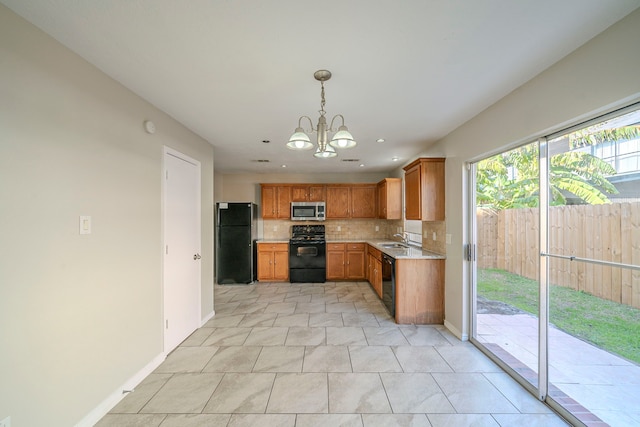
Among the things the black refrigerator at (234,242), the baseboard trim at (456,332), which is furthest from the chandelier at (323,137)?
the black refrigerator at (234,242)

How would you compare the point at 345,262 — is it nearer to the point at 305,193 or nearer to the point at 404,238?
the point at 404,238

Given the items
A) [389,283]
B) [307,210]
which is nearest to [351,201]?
[307,210]

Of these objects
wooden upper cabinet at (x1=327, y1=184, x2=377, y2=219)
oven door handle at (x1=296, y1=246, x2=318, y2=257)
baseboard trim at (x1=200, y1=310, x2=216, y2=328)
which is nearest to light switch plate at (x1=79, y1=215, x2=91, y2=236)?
baseboard trim at (x1=200, y1=310, x2=216, y2=328)

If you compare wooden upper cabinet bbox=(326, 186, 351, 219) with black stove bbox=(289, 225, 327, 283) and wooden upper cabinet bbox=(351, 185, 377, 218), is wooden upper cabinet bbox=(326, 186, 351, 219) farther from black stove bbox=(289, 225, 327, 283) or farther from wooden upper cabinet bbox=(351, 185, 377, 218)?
black stove bbox=(289, 225, 327, 283)

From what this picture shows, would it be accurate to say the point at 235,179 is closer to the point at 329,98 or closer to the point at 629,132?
the point at 329,98

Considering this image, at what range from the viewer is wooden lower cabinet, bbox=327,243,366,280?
18.3 feet

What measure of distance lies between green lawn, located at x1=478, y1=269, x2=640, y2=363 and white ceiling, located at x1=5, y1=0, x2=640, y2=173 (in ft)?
5.40

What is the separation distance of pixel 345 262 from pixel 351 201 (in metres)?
1.44

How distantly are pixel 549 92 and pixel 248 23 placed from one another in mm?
2094

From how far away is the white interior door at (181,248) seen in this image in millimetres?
2625

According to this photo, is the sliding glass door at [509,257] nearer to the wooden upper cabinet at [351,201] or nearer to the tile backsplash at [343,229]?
the wooden upper cabinet at [351,201]

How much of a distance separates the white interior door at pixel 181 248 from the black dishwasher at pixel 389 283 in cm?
263

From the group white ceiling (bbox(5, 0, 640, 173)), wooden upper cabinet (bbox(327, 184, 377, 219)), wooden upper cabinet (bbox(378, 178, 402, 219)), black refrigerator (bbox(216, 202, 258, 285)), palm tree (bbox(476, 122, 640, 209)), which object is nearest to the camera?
white ceiling (bbox(5, 0, 640, 173))

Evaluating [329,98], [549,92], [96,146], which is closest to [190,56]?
A: [96,146]
